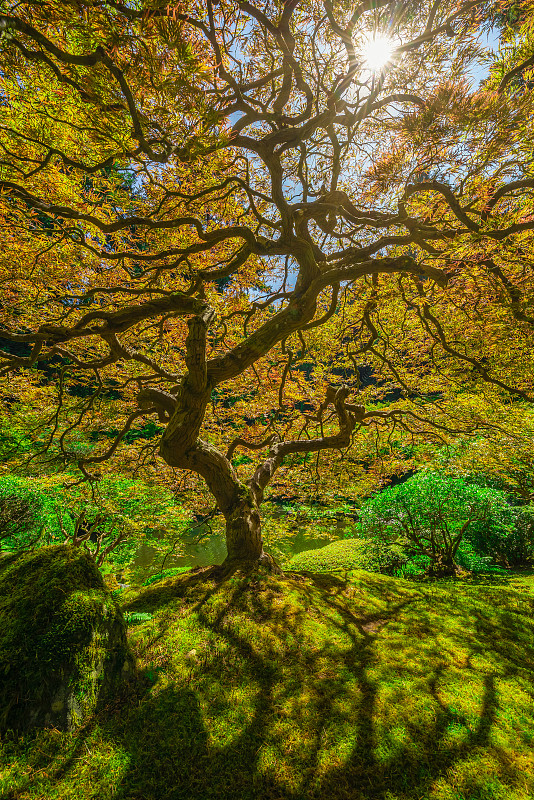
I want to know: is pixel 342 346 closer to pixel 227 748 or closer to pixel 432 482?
pixel 432 482

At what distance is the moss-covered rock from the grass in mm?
→ 98

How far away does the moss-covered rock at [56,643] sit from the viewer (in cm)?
143

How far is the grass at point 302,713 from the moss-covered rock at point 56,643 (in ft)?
0.32

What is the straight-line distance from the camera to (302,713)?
165cm

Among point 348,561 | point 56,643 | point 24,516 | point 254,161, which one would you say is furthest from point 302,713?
point 24,516

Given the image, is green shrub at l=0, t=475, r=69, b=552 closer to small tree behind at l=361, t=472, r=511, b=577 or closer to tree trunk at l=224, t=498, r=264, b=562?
tree trunk at l=224, t=498, r=264, b=562

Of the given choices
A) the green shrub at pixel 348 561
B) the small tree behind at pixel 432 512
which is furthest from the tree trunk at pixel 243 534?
the small tree behind at pixel 432 512

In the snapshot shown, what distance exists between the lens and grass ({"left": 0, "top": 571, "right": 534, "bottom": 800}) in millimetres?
1303

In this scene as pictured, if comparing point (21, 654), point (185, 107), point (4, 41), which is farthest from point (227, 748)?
point (4, 41)

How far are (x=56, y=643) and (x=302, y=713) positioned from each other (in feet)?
4.46

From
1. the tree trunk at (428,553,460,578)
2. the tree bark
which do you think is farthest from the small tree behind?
the tree bark

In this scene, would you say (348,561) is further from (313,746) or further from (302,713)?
(313,746)

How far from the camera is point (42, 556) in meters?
2.03

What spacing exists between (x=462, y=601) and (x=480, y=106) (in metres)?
4.16
